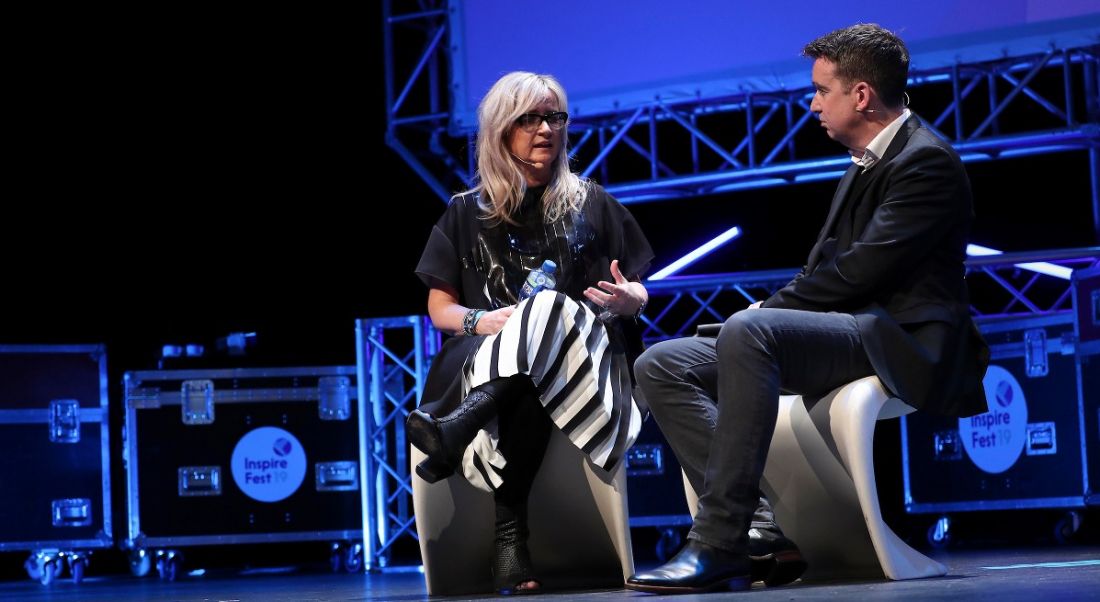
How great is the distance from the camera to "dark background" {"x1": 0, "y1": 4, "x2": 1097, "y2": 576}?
20.3 ft

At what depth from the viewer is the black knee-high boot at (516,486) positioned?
9.66 ft

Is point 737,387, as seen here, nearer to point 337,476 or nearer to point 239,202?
point 337,476

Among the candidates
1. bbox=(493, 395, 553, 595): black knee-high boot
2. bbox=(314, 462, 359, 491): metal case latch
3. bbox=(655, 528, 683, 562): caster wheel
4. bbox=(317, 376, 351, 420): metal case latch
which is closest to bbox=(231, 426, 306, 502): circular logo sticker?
bbox=(314, 462, 359, 491): metal case latch

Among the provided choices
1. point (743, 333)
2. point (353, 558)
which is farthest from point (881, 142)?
point (353, 558)

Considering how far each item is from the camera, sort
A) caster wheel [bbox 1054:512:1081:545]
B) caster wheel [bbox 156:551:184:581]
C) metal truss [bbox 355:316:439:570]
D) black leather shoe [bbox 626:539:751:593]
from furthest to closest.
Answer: caster wheel [bbox 156:551:184:581] < metal truss [bbox 355:316:439:570] < caster wheel [bbox 1054:512:1081:545] < black leather shoe [bbox 626:539:751:593]

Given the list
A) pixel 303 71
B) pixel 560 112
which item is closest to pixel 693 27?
pixel 303 71

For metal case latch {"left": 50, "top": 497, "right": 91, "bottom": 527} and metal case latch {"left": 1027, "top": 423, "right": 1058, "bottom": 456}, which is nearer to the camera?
metal case latch {"left": 1027, "top": 423, "right": 1058, "bottom": 456}

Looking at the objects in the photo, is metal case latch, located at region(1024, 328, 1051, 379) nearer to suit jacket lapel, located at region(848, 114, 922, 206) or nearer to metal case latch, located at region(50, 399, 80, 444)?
suit jacket lapel, located at region(848, 114, 922, 206)

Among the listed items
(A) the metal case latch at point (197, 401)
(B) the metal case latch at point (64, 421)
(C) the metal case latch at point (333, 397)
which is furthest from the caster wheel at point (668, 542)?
(B) the metal case latch at point (64, 421)

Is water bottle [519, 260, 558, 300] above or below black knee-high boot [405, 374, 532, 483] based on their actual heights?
above

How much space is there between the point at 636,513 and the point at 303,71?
2.76 metres

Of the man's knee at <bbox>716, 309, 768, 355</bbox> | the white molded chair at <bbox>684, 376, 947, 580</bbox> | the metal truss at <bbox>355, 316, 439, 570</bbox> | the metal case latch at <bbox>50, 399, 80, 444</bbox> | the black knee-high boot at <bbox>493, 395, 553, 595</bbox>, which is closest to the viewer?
the man's knee at <bbox>716, 309, 768, 355</bbox>

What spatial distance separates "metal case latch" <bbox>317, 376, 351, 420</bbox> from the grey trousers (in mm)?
3215

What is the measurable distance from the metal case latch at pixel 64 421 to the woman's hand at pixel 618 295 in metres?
3.67
